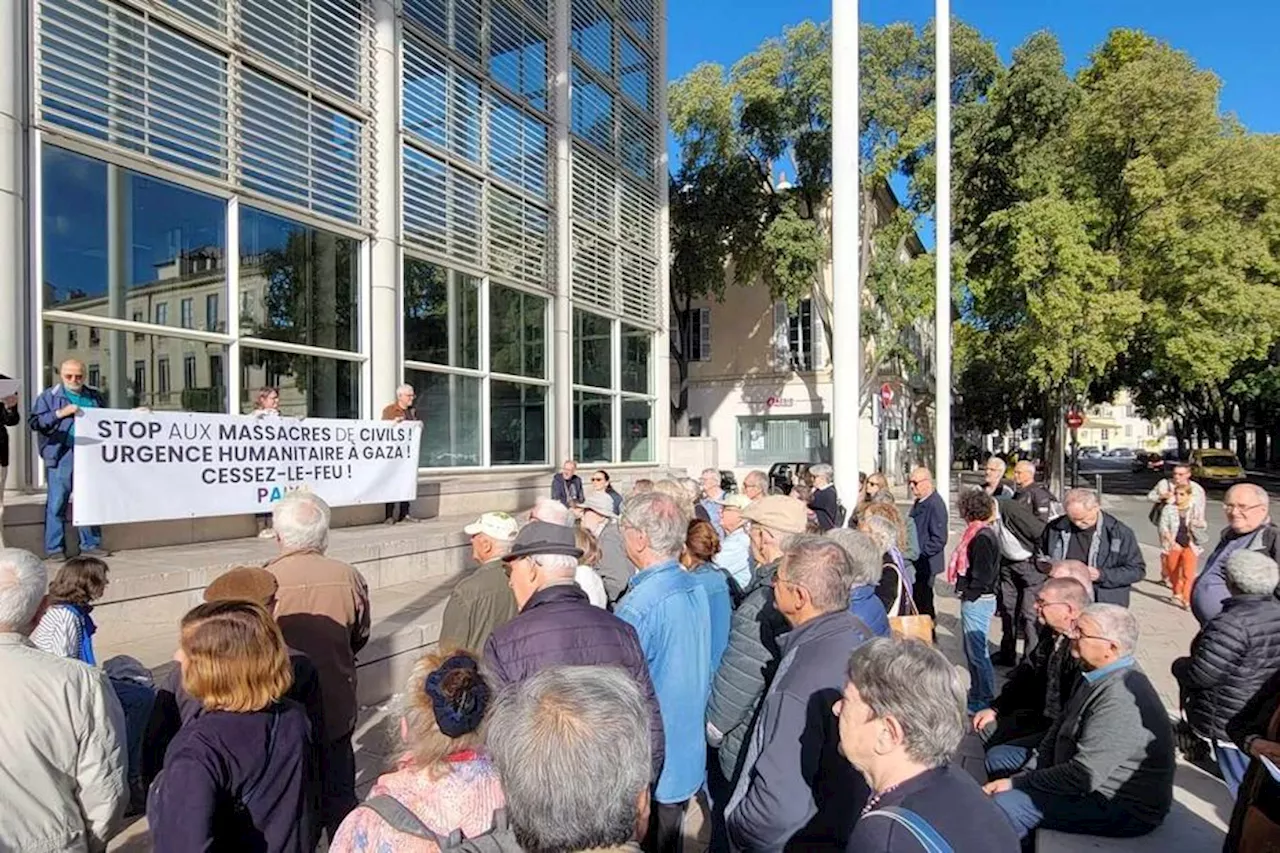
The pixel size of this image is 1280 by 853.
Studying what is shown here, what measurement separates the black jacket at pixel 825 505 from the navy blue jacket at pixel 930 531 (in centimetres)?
159

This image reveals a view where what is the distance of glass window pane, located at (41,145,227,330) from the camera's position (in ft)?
23.5

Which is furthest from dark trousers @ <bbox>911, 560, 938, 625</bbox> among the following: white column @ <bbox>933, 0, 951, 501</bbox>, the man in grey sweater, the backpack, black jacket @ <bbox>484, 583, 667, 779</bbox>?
the backpack

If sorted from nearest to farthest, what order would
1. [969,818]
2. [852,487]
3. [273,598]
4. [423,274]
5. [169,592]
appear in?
[969,818]
[273,598]
[169,592]
[852,487]
[423,274]

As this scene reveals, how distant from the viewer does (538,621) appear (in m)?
2.51

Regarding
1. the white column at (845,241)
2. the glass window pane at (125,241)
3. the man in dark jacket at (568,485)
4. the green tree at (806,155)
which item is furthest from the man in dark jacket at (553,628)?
the green tree at (806,155)

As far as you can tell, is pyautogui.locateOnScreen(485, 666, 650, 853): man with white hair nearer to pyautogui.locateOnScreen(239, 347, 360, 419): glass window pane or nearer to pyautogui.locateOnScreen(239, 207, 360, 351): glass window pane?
pyautogui.locateOnScreen(239, 347, 360, 419): glass window pane

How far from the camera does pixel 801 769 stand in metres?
2.46

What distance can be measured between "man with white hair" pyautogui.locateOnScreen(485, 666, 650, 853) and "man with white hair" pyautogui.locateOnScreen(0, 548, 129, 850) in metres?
1.52

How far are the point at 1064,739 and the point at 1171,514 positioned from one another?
320 inches

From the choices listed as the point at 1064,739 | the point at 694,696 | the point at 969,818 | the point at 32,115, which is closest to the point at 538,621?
the point at 694,696

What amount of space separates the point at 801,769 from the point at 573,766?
1.28m

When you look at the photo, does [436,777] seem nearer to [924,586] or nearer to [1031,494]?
[924,586]

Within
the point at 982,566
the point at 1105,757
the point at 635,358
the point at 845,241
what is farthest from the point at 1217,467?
the point at 1105,757

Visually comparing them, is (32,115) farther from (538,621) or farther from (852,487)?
(852,487)
